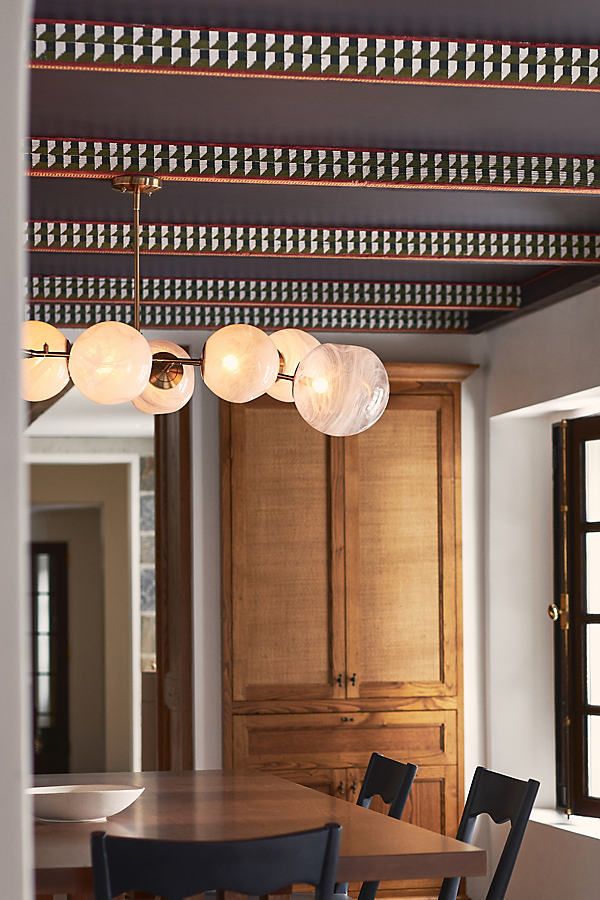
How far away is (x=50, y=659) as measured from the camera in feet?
37.1

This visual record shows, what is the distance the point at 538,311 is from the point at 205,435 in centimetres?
148

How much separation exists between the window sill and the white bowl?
2130 millimetres

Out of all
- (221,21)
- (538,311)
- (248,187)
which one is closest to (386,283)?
(538,311)

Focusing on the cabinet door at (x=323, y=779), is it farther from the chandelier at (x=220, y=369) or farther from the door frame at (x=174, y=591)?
the chandelier at (x=220, y=369)

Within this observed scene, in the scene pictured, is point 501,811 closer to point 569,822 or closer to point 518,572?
point 569,822

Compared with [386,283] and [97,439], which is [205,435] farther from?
[97,439]

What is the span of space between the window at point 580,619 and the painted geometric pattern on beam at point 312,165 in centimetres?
188

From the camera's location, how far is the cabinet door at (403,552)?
5359 millimetres

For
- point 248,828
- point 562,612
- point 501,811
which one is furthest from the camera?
point 562,612

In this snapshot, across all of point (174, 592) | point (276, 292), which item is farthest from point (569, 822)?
point (276, 292)

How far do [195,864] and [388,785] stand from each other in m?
1.59

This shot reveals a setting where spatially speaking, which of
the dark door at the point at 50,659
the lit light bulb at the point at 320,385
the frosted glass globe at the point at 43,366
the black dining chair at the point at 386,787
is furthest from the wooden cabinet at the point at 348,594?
the dark door at the point at 50,659

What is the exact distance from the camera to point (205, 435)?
17.8 ft

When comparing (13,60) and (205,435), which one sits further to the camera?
(205,435)
